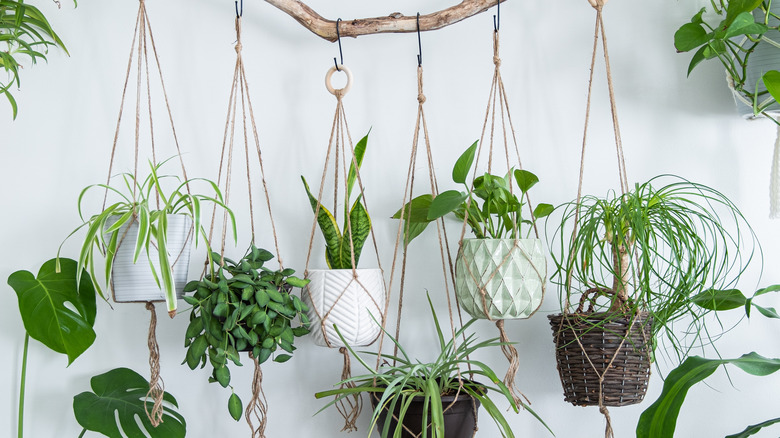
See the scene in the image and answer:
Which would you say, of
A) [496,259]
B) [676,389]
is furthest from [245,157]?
[676,389]

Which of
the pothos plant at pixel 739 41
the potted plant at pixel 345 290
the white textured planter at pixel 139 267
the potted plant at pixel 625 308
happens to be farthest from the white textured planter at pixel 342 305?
the pothos plant at pixel 739 41

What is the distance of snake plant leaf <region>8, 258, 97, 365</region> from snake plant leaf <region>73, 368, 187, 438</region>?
0.36ft

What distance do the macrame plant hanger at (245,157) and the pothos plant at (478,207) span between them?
31 cm

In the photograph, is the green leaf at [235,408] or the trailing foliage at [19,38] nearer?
the green leaf at [235,408]

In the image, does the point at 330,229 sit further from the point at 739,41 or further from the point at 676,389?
the point at 739,41

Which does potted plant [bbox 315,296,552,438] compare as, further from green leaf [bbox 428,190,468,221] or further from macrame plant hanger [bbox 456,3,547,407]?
green leaf [bbox 428,190,468,221]

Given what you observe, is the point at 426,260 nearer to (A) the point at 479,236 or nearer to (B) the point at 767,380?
(A) the point at 479,236

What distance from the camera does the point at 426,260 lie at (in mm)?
1362

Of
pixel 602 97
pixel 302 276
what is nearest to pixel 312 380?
pixel 302 276

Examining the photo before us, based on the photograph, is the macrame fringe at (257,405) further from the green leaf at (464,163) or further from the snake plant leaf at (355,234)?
the green leaf at (464,163)

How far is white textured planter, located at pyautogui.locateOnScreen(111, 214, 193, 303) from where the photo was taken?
1124 millimetres

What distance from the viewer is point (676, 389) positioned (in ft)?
3.34

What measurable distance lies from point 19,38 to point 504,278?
A: 4.17 ft

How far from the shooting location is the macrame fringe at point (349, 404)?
125 centimetres
